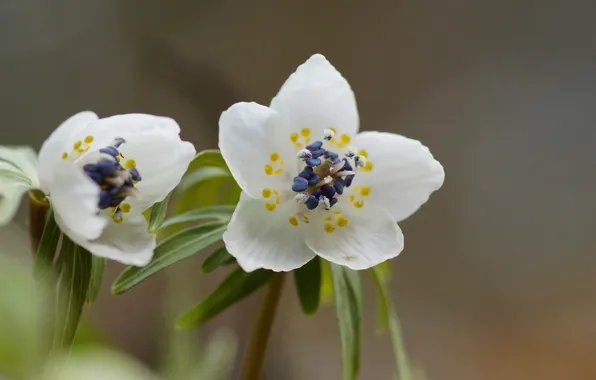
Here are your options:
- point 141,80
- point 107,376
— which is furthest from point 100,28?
point 107,376

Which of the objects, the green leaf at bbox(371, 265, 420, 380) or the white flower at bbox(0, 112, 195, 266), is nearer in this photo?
the white flower at bbox(0, 112, 195, 266)

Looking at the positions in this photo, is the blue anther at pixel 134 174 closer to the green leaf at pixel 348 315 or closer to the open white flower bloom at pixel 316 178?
the open white flower bloom at pixel 316 178

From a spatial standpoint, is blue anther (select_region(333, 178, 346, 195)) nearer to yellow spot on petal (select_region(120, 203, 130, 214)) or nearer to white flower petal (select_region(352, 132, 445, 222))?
white flower petal (select_region(352, 132, 445, 222))

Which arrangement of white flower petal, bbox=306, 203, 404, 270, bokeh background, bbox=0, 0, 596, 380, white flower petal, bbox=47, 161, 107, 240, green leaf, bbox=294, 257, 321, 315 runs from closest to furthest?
white flower petal, bbox=47, 161, 107, 240
white flower petal, bbox=306, 203, 404, 270
green leaf, bbox=294, 257, 321, 315
bokeh background, bbox=0, 0, 596, 380

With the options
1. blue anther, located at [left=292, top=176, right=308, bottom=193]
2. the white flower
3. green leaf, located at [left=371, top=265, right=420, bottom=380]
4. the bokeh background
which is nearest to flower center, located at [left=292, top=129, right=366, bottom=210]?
blue anther, located at [left=292, top=176, right=308, bottom=193]

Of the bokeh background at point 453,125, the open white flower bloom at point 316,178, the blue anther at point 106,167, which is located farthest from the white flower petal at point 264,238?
the bokeh background at point 453,125

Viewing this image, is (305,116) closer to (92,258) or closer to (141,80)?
(92,258)
